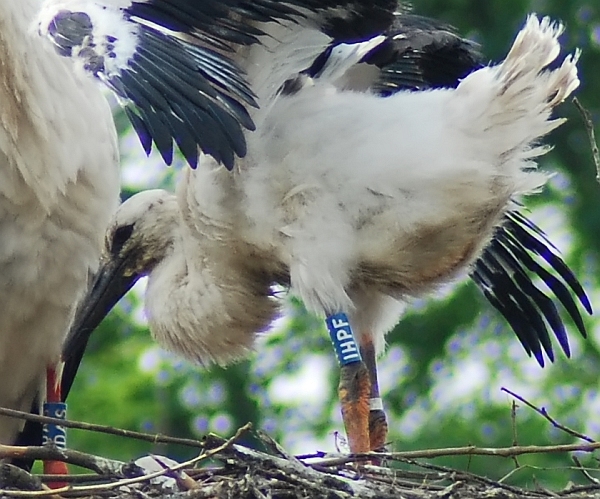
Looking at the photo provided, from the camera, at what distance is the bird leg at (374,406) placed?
4.51m

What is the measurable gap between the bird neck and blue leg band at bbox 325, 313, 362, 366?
0.37 metres

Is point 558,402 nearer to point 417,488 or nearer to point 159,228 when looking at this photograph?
point 159,228

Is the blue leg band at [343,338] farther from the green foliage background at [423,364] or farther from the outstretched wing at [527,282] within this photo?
the green foliage background at [423,364]

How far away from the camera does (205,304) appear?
458 centimetres

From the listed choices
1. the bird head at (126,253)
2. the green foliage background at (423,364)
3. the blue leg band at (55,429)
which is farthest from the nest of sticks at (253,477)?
the green foliage background at (423,364)

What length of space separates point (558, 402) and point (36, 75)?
5.03 m

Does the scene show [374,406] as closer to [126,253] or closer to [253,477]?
[126,253]

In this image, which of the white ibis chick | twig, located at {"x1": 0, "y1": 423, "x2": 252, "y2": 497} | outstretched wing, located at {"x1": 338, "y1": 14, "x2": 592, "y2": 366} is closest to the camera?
twig, located at {"x1": 0, "y1": 423, "x2": 252, "y2": 497}

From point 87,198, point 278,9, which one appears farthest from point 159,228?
point 278,9

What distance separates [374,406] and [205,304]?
2.01 ft

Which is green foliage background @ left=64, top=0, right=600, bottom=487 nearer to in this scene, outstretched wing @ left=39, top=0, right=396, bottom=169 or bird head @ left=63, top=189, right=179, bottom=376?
bird head @ left=63, top=189, right=179, bottom=376

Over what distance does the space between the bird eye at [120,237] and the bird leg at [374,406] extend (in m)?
0.89

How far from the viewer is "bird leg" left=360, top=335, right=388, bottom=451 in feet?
14.8

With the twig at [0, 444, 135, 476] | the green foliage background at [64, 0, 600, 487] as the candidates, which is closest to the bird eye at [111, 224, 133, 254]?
the twig at [0, 444, 135, 476]
